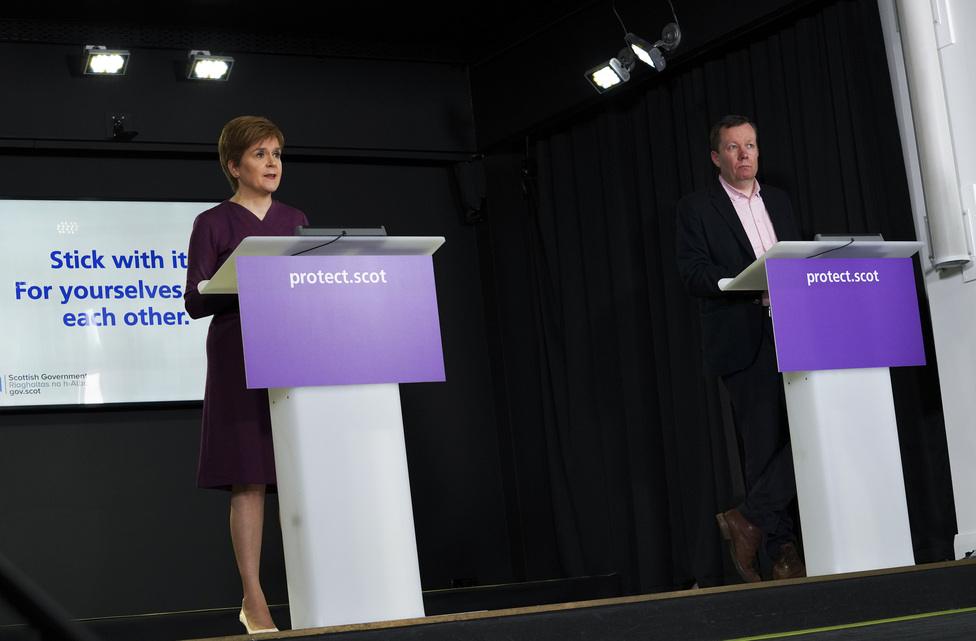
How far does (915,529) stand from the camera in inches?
180

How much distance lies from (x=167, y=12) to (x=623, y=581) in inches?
132

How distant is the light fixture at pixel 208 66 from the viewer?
5824 mm

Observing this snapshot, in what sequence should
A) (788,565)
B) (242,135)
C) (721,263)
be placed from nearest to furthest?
(242,135) → (788,565) → (721,263)

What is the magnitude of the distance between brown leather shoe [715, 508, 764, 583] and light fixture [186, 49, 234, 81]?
3.17 metres

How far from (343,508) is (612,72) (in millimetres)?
3217

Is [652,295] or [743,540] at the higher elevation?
[652,295]

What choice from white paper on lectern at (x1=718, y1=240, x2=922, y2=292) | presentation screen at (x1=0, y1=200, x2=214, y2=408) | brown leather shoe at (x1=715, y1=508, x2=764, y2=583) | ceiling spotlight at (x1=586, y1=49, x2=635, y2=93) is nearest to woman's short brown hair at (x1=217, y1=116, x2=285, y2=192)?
white paper on lectern at (x1=718, y1=240, x2=922, y2=292)

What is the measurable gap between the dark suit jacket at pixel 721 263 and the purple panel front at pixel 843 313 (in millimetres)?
525

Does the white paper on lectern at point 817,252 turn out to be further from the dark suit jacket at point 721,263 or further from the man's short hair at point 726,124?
the man's short hair at point 726,124

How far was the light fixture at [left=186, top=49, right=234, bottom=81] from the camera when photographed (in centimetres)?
582

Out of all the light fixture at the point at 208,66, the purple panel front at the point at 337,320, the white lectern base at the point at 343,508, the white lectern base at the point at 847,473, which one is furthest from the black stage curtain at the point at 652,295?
the white lectern base at the point at 343,508

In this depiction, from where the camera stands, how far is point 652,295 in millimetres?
5840

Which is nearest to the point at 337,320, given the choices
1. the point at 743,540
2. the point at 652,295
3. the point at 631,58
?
the point at 743,540

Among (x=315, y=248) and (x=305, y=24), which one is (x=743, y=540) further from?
(x=305, y=24)
